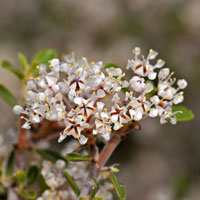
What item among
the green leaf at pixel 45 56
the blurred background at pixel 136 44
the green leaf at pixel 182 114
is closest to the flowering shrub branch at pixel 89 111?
the green leaf at pixel 182 114

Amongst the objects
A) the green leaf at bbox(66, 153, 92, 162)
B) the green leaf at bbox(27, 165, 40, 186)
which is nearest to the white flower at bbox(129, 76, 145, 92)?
the green leaf at bbox(66, 153, 92, 162)

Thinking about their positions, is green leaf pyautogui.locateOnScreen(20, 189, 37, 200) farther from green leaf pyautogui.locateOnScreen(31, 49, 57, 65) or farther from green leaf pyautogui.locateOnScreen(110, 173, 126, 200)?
green leaf pyautogui.locateOnScreen(31, 49, 57, 65)

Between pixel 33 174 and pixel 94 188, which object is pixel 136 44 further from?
pixel 94 188

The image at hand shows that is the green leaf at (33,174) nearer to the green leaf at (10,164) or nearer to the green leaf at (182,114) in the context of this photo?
the green leaf at (10,164)

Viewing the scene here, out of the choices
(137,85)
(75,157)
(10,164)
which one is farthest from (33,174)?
(137,85)

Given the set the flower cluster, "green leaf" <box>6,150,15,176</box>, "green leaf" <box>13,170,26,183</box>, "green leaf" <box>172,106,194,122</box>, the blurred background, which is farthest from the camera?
the blurred background

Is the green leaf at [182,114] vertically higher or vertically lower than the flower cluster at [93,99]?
lower

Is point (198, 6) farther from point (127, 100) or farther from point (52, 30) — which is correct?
point (127, 100)
